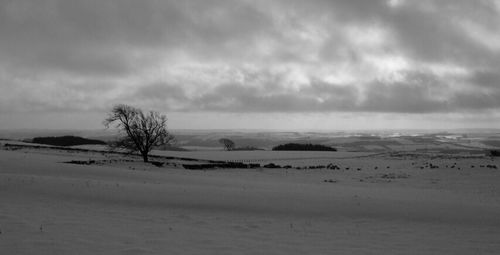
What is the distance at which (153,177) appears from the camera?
73.3 feet

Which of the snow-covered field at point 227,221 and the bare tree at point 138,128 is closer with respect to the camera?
the snow-covered field at point 227,221

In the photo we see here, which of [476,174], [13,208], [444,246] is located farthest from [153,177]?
[476,174]

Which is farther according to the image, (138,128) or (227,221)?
(138,128)

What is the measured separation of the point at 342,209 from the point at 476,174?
19.5 m

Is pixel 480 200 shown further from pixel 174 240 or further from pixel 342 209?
pixel 174 240

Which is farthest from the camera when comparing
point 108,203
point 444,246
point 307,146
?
point 307,146

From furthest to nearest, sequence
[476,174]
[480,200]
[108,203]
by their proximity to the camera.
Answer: [476,174], [480,200], [108,203]

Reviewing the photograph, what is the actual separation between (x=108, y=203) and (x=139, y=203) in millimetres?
1088

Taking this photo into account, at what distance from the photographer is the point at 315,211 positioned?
14.1 metres

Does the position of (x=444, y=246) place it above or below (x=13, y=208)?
below

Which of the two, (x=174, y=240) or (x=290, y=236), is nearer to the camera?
(x=174, y=240)

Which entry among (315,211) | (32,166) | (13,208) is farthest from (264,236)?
(32,166)

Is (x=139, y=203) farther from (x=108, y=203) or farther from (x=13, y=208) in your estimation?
(x=13, y=208)

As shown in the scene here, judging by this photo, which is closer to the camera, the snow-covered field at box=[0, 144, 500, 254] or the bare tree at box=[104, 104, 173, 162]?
the snow-covered field at box=[0, 144, 500, 254]
